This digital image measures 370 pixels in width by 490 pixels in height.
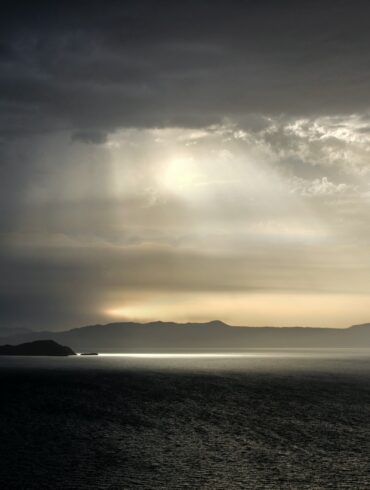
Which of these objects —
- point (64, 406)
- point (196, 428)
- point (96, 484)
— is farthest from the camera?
point (64, 406)

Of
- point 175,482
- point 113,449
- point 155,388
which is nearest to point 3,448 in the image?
point 113,449

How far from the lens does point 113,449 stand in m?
60.2

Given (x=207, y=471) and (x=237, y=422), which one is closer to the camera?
(x=207, y=471)

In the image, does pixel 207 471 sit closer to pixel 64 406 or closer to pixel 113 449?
pixel 113 449

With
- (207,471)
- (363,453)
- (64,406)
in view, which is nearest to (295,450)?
(363,453)

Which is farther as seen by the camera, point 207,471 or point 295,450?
point 295,450

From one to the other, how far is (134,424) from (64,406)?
25.7m

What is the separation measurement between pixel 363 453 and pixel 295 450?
6.68 metres

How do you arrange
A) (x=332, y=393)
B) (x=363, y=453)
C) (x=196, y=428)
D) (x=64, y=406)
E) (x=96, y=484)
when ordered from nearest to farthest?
(x=96, y=484) → (x=363, y=453) → (x=196, y=428) → (x=64, y=406) → (x=332, y=393)

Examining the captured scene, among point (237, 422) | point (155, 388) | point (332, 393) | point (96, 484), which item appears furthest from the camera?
point (155, 388)

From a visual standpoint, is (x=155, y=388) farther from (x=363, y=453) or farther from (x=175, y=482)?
(x=175, y=482)

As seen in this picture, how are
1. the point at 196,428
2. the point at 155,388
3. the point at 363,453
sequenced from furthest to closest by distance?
1. the point at 155,388
2. the point at 196,428
3. the point at 363,453

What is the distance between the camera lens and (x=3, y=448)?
60188mm

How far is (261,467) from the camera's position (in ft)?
168
